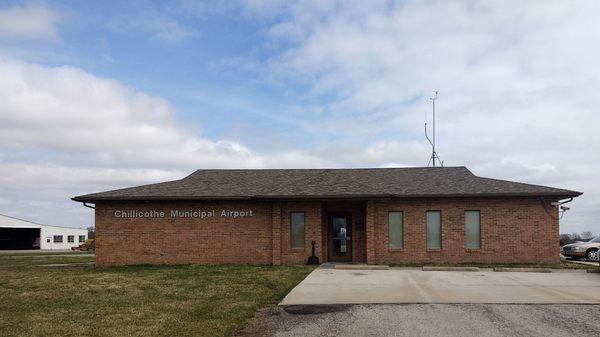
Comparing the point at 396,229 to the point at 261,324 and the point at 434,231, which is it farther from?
the point at 261,324

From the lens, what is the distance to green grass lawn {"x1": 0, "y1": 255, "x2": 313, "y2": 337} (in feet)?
29.8

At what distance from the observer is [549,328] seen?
346 inches

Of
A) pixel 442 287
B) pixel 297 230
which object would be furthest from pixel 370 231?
pixel 442 287

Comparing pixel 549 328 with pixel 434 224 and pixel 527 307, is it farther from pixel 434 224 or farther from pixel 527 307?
pixel 434 224

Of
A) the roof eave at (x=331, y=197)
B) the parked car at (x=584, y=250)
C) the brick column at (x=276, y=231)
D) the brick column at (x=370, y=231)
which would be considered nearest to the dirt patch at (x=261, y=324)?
the roof eave at (x=331, y=197)

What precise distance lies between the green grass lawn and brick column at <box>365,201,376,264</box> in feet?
12.5

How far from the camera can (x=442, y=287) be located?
1376 centimetres

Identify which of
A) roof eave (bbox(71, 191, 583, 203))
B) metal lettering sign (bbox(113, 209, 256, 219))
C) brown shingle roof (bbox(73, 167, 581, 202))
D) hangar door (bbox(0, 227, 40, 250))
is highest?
brown shingle roof (bbox(73, 167, 581, 202))

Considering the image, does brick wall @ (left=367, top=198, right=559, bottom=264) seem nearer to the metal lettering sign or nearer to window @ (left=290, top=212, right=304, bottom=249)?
window @ (left=290, top=212, right=304, bottom=249)

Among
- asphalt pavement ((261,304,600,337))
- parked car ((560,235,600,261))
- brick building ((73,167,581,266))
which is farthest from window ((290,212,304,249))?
parked car ((560,235,600,261))

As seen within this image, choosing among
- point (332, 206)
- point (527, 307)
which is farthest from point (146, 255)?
point (527, 307)

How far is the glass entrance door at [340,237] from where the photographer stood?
76.1ft

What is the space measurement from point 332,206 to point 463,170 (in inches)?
278

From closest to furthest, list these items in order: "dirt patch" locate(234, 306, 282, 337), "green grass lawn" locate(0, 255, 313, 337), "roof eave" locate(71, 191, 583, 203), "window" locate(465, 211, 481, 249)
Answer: "dirt patch" locate(234, 306, 282, 337) < "green grass lawn" locate(0, 255, 313, 337) < "roof eave" locate(71, 191, 583, 203) < "window" locate(465, 211, 481, 249)
